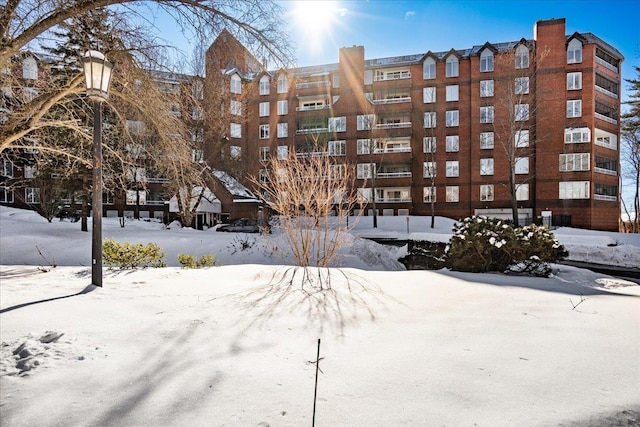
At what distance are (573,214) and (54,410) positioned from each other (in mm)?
44189

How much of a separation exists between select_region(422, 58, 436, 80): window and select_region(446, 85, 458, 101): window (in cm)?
238

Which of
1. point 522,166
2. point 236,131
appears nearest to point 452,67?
point 522,166

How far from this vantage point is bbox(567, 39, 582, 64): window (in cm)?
3825

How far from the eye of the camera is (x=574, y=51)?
3828cm

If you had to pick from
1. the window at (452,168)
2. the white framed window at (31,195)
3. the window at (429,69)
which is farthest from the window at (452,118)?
the white framed window at (31,195)

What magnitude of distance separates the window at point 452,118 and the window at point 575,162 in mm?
10885

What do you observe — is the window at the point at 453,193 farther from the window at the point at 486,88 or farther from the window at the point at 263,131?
the window at the point at 263,131

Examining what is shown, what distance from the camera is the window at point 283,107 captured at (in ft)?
157

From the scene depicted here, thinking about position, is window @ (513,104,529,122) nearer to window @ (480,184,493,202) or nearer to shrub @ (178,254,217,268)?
window @ (480,184,493,202)

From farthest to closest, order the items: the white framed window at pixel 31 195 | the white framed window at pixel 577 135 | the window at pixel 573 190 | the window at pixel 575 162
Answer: the white framed window at pixel 31 195
the white framed window at pixel 577 135
the window at pixel 575 162
the window at pixel 573 190

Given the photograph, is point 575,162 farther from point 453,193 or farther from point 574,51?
point 453,193

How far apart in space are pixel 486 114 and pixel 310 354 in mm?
42437

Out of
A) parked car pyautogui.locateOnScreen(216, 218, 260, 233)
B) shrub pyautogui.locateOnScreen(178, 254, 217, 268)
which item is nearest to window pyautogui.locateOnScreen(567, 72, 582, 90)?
parked car pyautogui.locateOnScreen(216, 218, 260, 233)

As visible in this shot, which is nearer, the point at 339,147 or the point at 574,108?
the point at 574,108
